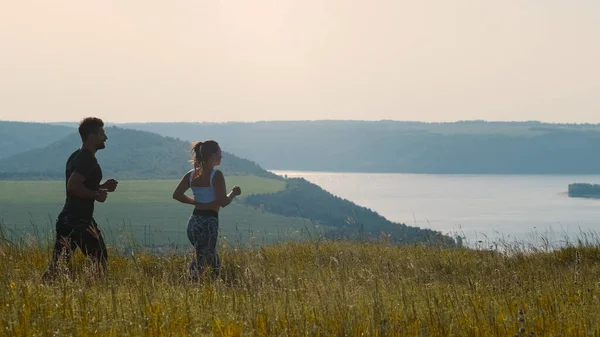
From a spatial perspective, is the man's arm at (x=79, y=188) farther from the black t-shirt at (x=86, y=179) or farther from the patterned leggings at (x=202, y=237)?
the patterned leggings at (x=202, y=237)

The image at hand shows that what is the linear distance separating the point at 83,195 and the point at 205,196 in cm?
140

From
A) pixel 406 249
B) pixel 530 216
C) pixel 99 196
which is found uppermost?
pixel 99 196

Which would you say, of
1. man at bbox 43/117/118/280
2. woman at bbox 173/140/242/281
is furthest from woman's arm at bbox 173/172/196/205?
man at bbox 43/117/118/280

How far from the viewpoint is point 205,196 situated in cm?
883

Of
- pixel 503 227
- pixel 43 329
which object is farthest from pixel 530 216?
pixel 43 329

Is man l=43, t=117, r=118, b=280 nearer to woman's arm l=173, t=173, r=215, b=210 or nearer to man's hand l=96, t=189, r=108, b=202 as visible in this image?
man's hand l=96, t=189, r=108, b=202

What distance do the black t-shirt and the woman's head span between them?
1222mm

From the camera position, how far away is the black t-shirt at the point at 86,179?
798cm

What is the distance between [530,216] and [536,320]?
140691 mm

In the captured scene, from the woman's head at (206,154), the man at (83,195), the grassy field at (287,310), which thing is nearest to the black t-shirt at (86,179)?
the man at (83,195)

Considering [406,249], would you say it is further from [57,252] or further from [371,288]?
[57,252]

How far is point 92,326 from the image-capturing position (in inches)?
234

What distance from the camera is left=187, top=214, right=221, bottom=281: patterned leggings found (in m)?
8.88

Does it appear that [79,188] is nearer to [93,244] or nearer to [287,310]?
[93,244]
